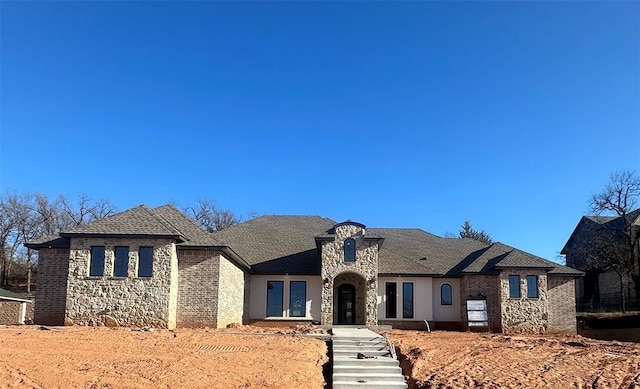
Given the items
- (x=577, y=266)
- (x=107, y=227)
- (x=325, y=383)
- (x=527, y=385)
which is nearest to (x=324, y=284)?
(x=107, y=227)

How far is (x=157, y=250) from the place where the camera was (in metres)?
20.7

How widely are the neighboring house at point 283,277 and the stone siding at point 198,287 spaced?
0.04m

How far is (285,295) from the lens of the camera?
91.5 ft

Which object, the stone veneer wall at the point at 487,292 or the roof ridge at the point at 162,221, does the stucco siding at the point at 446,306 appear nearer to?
the stone veneer wall at the point at 487,292

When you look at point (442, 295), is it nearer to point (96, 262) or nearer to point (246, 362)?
point (96, 262)

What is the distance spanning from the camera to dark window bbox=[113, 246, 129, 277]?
20.7m

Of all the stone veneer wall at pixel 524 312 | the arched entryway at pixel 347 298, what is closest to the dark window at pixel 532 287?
the stone veneer wall at pixel 524 312

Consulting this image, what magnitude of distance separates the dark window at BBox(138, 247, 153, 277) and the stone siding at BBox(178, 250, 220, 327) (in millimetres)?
1318

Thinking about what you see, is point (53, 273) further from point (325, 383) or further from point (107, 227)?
point (325, 383)

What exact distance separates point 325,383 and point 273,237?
18.7 meters

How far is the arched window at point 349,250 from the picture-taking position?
26.4 metres

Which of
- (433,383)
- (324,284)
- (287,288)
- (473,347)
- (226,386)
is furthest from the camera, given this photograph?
(287,288)

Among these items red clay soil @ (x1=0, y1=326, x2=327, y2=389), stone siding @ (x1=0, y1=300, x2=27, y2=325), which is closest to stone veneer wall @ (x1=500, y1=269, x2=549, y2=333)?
red clay soil @ (x1=0, y1=326, x2=327, y2=389)

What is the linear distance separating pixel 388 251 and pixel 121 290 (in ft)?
49.5
